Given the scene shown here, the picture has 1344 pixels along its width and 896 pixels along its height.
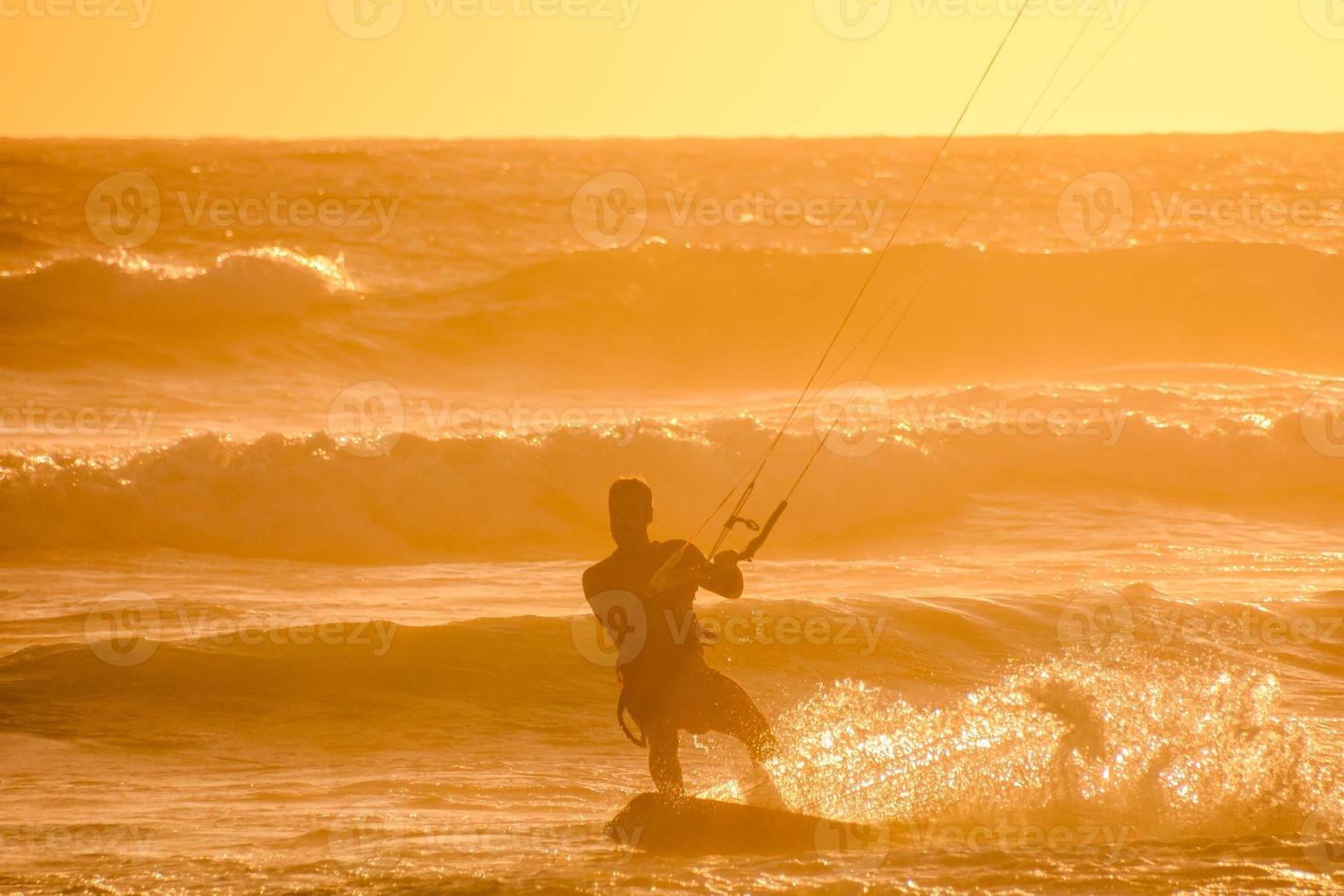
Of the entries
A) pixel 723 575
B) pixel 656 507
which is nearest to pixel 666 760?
pixel 723 575

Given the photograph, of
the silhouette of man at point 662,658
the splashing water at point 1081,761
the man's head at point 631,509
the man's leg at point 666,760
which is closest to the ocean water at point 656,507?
the splashing water at point 1081,761

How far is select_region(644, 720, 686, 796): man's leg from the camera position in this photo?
5523mm

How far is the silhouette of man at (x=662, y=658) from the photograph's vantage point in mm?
5480

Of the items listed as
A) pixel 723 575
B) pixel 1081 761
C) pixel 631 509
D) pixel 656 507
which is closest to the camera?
pixel 723 575

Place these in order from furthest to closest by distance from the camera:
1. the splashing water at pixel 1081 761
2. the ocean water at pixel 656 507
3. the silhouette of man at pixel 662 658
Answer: the ocean water at pixel 656 507
the splashing water at pixel 1081 761
the silhouette of man at pixel 662 658

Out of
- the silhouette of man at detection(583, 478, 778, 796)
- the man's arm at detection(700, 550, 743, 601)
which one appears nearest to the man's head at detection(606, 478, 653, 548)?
the silhouette of man at detection(583, 478, 778, 796)

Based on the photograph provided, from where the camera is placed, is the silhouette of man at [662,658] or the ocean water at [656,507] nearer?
the silhouette of man at [662,658]

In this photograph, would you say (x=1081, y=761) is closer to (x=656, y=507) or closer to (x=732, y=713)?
(x=732, y=713)

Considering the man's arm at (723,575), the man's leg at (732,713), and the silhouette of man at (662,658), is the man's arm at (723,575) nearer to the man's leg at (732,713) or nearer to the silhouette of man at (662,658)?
the silhouette of man at (662,658)

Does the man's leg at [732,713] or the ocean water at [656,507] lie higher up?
the ocean water at [656,507]

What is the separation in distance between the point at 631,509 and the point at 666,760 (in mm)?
971

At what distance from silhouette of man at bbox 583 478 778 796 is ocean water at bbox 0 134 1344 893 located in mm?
493

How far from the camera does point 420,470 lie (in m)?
14.5

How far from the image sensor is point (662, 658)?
550 centimetres
